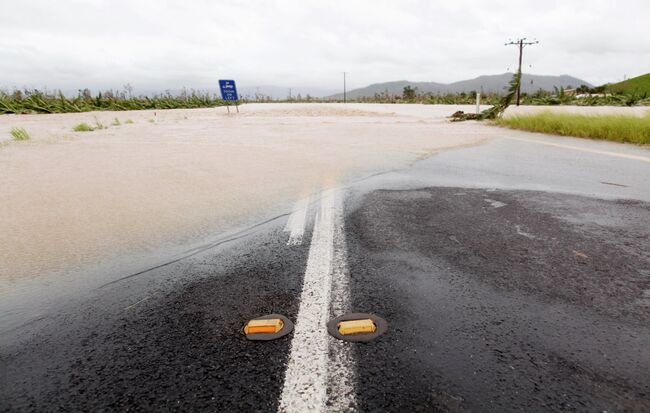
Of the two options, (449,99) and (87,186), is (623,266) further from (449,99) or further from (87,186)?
(449,99)

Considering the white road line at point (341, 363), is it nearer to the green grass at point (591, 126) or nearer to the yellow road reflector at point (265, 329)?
the yellow road reflector at point (265, 329)

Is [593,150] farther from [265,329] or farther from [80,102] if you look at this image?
[80,102]

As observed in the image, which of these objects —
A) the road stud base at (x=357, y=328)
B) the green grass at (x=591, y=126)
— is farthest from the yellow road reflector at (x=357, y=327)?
the green grass at (x=591, y=126)

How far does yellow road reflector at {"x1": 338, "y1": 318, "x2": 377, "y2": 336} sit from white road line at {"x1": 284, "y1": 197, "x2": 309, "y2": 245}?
1165mm

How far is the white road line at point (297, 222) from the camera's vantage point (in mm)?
2859

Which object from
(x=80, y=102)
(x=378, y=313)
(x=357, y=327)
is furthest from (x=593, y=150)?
(x=80, y=102)

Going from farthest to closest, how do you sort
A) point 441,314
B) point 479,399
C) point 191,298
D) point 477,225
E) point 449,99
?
point 449,99, point 477,225, point 191,298, point 441,314, point 479,399

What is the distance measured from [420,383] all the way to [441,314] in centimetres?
51

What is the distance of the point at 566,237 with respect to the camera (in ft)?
9.06

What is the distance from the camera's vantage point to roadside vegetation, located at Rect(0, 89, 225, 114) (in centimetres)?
2231

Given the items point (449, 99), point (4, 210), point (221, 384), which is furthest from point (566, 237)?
point (449, 99)

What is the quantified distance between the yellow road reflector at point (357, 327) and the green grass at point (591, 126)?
32.9 ft

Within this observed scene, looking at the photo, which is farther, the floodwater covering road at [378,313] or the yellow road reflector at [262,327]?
the yellow road reflector at [262,327]

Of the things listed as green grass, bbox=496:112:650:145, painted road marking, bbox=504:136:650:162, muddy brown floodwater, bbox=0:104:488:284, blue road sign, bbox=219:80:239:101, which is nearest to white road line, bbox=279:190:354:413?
muddy brown floodwater, bbox=0:104:488:284
